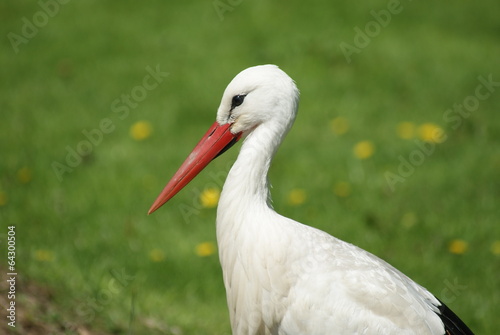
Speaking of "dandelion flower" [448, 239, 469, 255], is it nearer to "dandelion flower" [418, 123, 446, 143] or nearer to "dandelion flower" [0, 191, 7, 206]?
"dandelion flower" [418, 123, 446, 143]

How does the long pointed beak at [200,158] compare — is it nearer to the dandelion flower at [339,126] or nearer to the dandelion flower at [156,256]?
the dandelion flower at [156,256]

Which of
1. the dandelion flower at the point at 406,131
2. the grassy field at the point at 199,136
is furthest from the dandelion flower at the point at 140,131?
the dandelion flower at the point at 406,131

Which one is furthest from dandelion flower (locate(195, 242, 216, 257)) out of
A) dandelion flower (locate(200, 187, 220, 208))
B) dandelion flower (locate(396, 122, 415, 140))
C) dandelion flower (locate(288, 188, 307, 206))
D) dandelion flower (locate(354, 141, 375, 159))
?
dandelion flower (locate(396, 122, 415, 140))

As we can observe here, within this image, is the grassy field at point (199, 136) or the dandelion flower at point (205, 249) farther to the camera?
the dandelion flower at point (205, 249)

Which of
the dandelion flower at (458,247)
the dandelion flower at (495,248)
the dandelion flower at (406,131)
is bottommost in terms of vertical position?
the dandelion flower at (495,248)

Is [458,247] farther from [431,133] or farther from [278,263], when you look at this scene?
[278,263]

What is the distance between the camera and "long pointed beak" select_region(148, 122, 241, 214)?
246cm

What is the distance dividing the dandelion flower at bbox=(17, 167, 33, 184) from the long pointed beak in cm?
200

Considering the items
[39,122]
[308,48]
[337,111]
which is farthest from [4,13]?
[337,111]

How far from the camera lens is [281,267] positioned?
7.47 ft

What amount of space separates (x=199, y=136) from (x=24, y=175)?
1337 millimetres

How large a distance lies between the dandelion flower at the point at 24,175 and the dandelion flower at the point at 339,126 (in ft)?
7.42

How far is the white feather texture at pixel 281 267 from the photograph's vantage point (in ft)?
7.29

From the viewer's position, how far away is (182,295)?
3.39m
